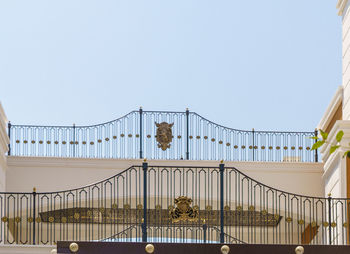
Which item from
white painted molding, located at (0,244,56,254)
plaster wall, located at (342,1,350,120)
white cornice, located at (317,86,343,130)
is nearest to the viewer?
white painted molding, located at (0,244,56,254)

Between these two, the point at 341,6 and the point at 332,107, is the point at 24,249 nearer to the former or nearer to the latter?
the point at 332,107

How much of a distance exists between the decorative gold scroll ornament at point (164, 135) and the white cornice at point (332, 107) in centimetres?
340

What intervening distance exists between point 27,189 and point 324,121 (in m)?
6.32

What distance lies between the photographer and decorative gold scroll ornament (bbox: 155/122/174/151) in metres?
21.4

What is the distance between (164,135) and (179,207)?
17.0 feet

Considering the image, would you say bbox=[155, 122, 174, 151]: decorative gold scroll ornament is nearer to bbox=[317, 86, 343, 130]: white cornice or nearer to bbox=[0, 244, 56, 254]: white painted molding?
bbox=[317, 86, 343, 130]: white cornice

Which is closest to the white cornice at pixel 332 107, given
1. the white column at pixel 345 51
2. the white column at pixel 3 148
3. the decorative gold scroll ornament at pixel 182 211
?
the white column at pixel 345 51

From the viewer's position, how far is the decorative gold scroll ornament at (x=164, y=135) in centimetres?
2138

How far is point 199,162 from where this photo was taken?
2088cm

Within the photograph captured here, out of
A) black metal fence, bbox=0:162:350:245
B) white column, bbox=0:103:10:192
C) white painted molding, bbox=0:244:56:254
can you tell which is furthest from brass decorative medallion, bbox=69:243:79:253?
white column, bbox=0:103:10:192

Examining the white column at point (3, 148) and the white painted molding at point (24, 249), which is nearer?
the white painted molding at point (24, 249)

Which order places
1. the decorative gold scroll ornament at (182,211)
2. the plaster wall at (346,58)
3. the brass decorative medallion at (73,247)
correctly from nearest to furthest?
the brass decorative medallion at (73,247)
the decorative gold scroll ornament at (182,211)
the plaster wall at (346,58)

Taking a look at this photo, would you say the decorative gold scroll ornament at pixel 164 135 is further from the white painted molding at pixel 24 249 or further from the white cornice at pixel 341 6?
the white painted molding at pixel 24 249

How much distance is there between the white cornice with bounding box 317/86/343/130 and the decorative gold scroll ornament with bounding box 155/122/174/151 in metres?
3.40
